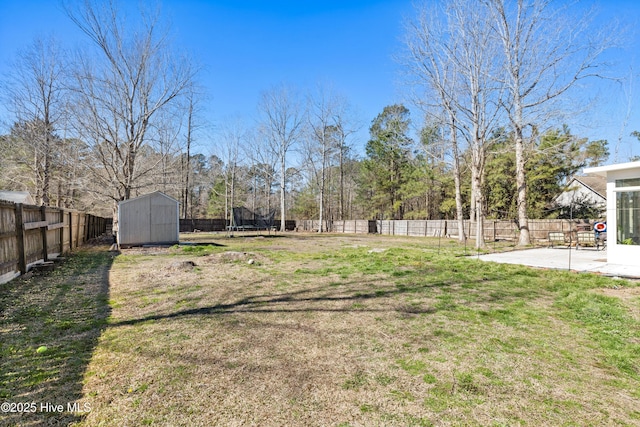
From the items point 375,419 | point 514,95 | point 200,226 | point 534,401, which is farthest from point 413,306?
point 200,226

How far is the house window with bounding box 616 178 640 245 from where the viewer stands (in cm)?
717

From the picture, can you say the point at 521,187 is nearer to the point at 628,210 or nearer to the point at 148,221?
Answer: the point at 628,210

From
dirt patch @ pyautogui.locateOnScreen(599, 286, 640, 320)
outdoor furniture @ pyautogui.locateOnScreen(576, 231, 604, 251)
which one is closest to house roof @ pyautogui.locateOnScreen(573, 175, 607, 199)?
outdoor furniture @ pyautogui.locateOnScreen(576, 231, 604, 251)

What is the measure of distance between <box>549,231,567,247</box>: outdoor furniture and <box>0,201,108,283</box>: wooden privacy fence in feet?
52.5

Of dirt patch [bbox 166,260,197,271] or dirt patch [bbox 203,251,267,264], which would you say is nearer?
dirt patch [bbox 166,260,197,271]

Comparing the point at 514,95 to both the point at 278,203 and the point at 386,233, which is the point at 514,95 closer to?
the point at 386,233

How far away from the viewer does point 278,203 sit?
39.0 metres

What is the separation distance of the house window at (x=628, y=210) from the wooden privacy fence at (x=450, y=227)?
14.4 ft

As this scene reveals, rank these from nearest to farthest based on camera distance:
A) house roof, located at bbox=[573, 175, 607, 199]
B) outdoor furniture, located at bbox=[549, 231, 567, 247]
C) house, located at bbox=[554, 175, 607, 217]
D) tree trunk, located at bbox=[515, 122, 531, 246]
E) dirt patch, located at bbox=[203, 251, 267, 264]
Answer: dirt patch, located at bbox=[203, 251, 267, 264], outdoor furniture, located at bbox=[549, 231, 567, 247], tree trunk, located at bbox=[515, 122, 531, 246], house roof, located at bbox=[573, 175, 607, 199], house, located at bbox=[554, 175, 607, 217]

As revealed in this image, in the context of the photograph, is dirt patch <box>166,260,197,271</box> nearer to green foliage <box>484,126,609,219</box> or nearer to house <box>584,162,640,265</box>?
house <box>584,162,640,265</box>

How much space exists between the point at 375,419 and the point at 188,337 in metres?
1.96

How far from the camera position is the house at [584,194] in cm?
1977

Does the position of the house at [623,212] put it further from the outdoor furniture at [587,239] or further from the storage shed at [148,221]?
the storage shed at [148,221]

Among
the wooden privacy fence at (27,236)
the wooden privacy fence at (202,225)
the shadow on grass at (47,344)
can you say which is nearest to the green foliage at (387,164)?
the wooden privacy fence at (202,225)
